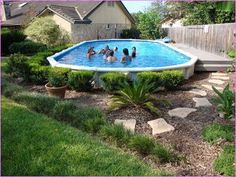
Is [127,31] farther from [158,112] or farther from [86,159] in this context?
[86,159]

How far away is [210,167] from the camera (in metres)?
4.17

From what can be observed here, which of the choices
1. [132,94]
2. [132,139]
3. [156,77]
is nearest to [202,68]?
[156,77]

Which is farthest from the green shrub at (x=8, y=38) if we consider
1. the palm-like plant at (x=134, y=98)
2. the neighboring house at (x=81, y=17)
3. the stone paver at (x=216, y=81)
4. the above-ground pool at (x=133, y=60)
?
the palm-like plant at (x=134, y=98)

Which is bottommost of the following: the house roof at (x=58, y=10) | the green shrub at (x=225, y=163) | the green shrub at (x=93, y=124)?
the green shrub at (x=225, y=163)

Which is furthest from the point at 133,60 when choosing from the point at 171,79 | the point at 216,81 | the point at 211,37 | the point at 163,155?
the point at 163,155

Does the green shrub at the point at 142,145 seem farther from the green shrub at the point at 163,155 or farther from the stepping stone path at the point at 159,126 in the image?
the stepping stone path at the point at 159,126

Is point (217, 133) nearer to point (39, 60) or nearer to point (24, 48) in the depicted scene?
point (39, 60)

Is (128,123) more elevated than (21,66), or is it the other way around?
(21,66)

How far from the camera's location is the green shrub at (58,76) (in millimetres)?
8203

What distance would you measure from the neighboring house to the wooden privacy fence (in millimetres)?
10670

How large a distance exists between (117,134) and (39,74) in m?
5.44

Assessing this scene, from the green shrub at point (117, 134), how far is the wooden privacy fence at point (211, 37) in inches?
313

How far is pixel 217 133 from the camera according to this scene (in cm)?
505

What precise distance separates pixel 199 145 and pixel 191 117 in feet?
4.55
